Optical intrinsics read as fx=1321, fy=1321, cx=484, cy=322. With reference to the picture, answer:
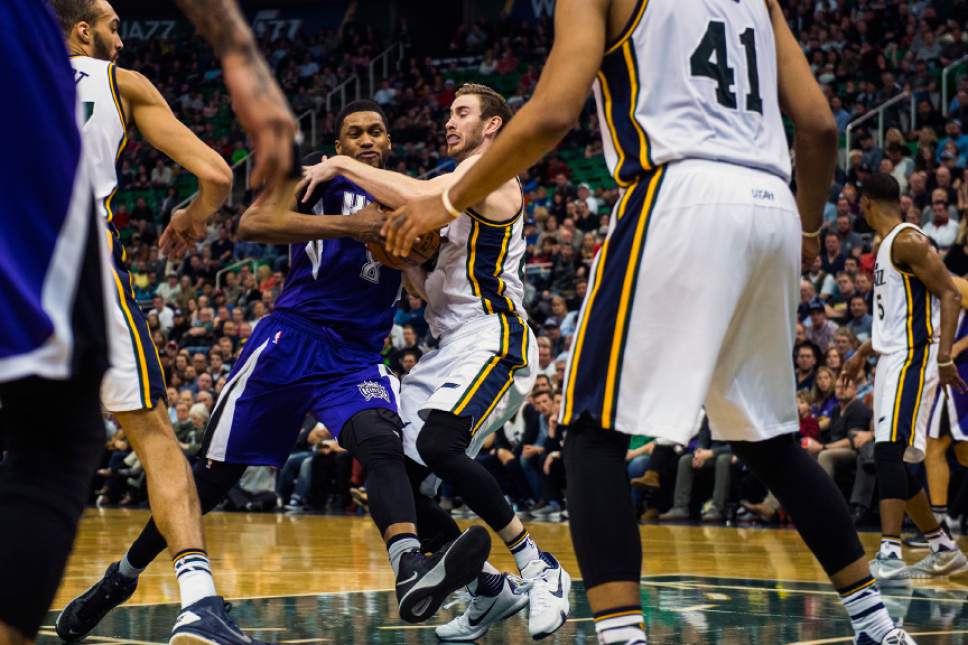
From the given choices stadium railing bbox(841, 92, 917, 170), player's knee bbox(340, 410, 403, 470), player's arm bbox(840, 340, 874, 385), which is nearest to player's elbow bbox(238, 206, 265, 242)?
player's knee bbox(340, 410, 403, 470)

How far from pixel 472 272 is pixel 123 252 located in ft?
4.71

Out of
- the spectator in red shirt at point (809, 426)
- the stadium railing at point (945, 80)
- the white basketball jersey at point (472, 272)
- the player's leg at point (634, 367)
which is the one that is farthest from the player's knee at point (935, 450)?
the stadium railing at point (945, 80)

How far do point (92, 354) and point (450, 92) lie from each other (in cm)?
2211

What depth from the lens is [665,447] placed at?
11.3 metres

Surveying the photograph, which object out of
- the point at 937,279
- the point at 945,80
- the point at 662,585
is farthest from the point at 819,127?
the point at 945,80

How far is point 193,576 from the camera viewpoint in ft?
12.4

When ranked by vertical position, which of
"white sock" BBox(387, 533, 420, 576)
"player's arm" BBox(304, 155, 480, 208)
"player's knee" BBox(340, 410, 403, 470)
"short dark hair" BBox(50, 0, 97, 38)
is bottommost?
"white sock" BBox(387, 533, 420, 576)

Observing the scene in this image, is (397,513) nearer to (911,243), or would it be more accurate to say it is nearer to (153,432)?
(153,432)

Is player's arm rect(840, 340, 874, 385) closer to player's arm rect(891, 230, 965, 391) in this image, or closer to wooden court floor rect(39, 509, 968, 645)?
player's arm rect(891, 230, 965, 391)

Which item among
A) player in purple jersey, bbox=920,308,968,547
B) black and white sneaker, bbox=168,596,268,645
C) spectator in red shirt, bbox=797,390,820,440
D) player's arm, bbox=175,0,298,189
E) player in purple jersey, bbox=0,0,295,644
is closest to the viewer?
player in purple jersey, bbox=0,0,295,644

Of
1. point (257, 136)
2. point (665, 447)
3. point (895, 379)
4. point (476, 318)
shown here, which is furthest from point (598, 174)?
point (257, 136)

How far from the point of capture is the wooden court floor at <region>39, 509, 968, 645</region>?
458 cm

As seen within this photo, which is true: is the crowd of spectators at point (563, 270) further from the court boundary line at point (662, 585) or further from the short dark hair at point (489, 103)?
the short dark hair at point (489, 103)

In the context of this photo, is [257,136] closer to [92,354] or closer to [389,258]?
[92,354]
